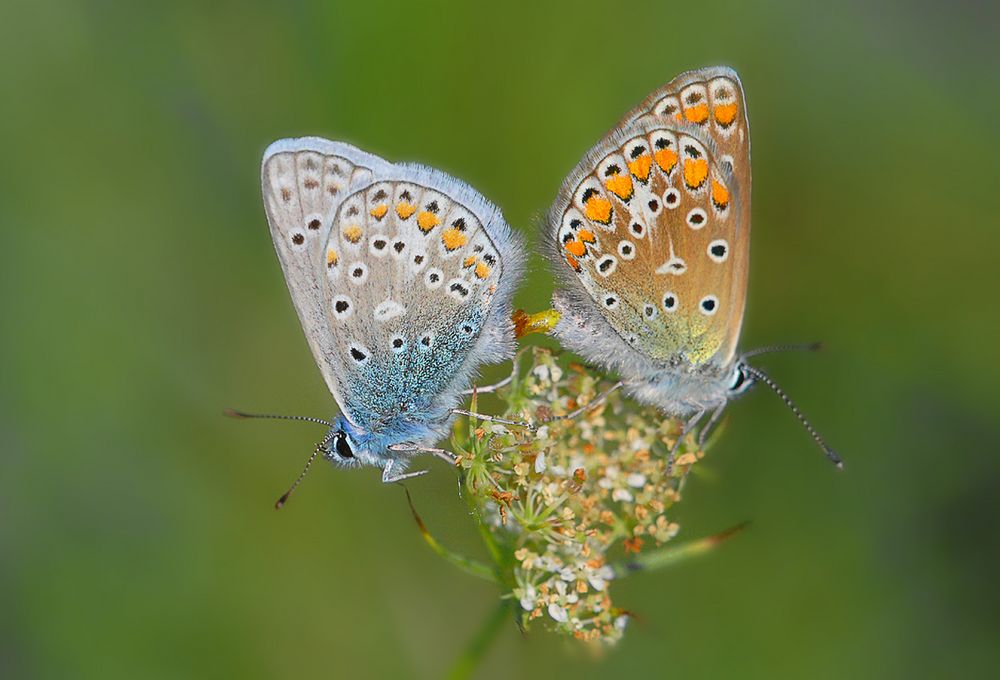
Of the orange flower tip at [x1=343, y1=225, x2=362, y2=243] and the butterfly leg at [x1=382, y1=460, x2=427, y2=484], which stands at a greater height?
the orange flower tip at [x1=343, y1=225, x2=362, y2=243]

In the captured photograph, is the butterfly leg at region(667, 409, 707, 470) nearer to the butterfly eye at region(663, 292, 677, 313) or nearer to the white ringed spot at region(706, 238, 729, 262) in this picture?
the butterfly eye at region(663, 292, 677, 313)

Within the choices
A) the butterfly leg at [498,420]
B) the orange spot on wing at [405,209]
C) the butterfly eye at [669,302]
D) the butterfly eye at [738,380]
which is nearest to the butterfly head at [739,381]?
the butterfly eye at [738,380]

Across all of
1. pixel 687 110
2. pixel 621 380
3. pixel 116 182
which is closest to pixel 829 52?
pixel 687 110

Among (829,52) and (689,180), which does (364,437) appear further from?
(829,52)

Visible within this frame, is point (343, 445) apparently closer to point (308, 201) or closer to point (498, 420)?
point (498, 420)

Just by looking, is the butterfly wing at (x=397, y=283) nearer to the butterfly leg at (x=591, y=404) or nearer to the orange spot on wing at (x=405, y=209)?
the orange spot on wing at (x=405, y=209)

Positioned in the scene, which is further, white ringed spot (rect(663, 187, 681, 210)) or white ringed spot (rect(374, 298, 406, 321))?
white ringed spot (rect(663, 187, 681, 210))

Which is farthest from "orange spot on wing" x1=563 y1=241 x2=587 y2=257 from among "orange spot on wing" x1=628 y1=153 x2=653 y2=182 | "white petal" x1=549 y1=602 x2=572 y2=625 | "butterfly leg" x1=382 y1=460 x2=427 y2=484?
"white petal" x1=549 y1=602 x2=572 y2=625
